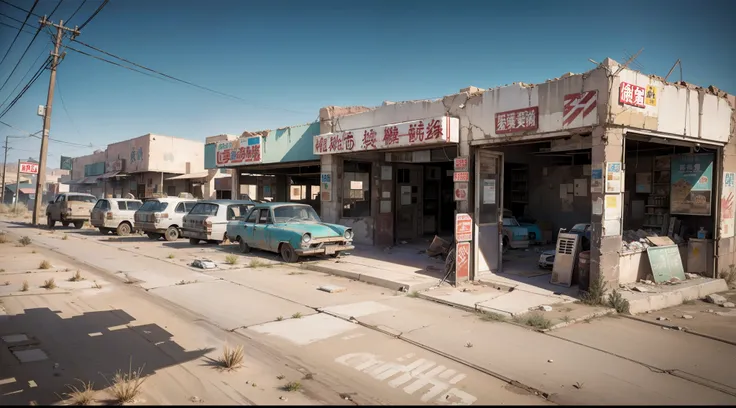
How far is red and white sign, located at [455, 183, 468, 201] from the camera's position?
33.8 ft

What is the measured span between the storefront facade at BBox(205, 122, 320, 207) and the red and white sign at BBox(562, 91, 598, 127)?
30.3 ft

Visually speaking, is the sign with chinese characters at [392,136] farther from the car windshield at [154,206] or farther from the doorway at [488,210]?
the car windshield at [154,206]

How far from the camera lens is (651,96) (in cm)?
889

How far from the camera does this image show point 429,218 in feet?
60.0

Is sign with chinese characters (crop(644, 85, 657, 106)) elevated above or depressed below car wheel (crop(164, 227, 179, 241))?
above

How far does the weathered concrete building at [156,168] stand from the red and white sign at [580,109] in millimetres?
24243

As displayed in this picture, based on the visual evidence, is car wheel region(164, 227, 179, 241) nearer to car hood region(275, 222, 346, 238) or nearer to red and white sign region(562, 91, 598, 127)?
car hood region(275, 222, 346, 238)

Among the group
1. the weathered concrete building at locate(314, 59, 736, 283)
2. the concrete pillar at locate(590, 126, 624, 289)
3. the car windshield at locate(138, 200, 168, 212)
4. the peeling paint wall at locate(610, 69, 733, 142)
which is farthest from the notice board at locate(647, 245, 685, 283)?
the car windshield at locate(138, 200, 168, 212)

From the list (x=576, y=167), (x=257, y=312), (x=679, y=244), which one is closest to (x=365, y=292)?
(x=257, y=312)

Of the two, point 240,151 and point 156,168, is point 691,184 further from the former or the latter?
point 156,168

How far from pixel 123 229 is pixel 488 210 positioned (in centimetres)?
1680

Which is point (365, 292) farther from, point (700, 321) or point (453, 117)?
point (700, 321)

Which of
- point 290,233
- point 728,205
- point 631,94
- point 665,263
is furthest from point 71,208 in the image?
point 728,205

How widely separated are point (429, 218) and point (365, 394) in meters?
14.3
